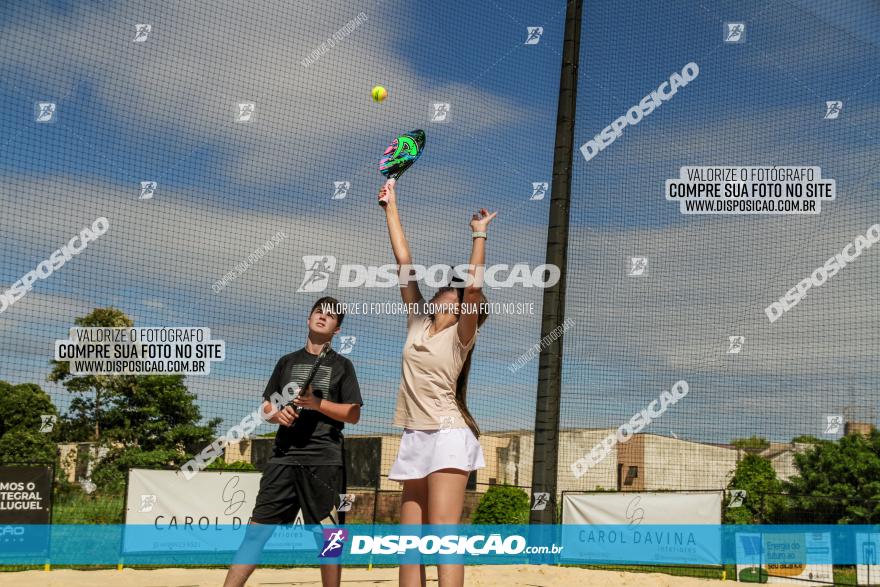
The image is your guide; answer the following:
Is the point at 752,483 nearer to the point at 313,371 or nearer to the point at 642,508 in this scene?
the point at 642,508

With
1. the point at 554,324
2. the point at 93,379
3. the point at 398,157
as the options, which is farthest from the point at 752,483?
the point at 398,157

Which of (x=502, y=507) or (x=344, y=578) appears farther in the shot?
(x=502, y=507)

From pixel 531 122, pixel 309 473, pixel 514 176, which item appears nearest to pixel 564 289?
pixel 514 176

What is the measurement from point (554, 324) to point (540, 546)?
222 cm

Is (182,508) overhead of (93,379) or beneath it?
beneath

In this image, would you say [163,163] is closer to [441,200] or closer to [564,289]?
[441,200]

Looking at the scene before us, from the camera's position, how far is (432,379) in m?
3.03

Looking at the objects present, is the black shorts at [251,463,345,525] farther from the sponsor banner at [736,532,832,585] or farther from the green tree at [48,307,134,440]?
the sponsor banner at [736,532,832,585]

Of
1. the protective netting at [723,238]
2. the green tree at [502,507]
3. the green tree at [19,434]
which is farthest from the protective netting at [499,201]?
the green tree at [19,434]

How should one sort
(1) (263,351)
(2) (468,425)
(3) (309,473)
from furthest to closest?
(1) (263,351) < (3) (309,473) < (2) (468,425)

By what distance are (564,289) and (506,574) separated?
2803mm

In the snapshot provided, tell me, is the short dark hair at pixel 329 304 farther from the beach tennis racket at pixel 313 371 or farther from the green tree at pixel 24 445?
the green tree at pixel 24 445

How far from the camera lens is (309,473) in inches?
160

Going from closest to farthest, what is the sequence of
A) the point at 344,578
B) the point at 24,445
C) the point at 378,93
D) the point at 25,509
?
the point at 378,93 → the point at 344,578 → the point at 25,509 → the point at 24,445
